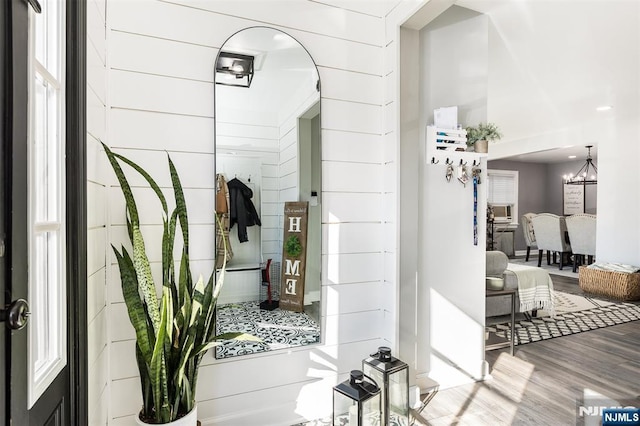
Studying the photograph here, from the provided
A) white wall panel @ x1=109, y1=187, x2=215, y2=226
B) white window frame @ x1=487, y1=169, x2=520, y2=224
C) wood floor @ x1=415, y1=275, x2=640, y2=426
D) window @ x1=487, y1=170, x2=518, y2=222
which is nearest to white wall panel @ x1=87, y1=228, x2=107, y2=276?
white wall panel @ x1=109, y1=187, x2=215, y2=226

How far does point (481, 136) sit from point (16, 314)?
2.44m

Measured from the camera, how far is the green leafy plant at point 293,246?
1.99 m

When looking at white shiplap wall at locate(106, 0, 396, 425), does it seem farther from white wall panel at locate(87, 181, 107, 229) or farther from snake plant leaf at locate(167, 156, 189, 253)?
snake plant leaf at locate(167, 156, 189, 253)

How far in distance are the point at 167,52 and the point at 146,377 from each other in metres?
1.47

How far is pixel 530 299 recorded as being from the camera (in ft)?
11.9

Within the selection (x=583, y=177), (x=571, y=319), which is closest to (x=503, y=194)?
(x=583, y=177)

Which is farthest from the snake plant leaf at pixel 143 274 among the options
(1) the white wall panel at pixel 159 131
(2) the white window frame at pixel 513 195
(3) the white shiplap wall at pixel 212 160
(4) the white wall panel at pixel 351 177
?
(2) the white window frame at pixel 513 195

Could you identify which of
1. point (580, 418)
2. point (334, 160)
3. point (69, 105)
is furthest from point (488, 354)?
point (69, 105)

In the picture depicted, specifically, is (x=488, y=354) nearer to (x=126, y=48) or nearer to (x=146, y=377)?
(x=146, y=377)

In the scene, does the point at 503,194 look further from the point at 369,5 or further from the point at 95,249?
the point at 95,249

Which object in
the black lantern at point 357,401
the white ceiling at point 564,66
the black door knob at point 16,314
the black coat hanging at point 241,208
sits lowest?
the black lantern at point 357,401

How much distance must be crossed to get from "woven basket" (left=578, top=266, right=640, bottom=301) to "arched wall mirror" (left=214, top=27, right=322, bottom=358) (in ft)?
16.2

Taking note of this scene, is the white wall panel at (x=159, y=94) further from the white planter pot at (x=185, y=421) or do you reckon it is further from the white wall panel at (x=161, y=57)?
the white planter pot at (x=185, y=421)

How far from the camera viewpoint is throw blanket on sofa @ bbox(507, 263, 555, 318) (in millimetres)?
3586
